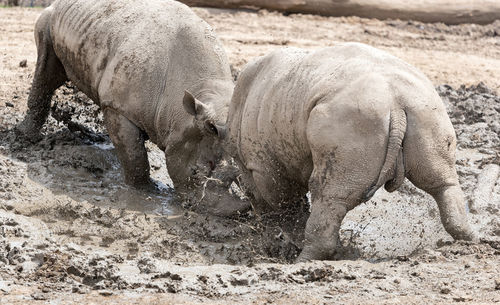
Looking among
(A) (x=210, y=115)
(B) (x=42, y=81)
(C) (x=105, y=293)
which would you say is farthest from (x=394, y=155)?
(B) (x=42, y=81)

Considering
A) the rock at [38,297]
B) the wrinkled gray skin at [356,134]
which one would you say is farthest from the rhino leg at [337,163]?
the rock at [38,297]

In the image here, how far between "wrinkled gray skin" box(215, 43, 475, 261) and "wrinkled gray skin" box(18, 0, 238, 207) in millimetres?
1388

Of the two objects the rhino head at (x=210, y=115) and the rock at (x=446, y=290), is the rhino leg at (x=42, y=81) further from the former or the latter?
the rock at (x=446, y=290)

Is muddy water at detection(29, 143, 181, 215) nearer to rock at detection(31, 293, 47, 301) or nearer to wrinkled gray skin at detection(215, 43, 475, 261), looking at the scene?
wrinkled gray skin at detection(215, 43, 475, 261)

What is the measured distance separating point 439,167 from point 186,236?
2.41m

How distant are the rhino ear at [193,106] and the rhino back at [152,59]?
38 cm

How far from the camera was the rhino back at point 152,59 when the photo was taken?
26.6 feet

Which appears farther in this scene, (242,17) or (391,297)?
(242,17)

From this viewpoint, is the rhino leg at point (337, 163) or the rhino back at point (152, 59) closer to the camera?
the rhino leg at point (337, 163)

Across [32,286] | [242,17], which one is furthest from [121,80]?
[242,17]

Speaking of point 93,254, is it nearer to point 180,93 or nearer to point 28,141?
point 180,93

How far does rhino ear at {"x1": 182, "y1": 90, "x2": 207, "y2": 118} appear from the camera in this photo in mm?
7590

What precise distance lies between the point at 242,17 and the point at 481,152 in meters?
6.59

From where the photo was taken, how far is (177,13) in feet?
27.3
